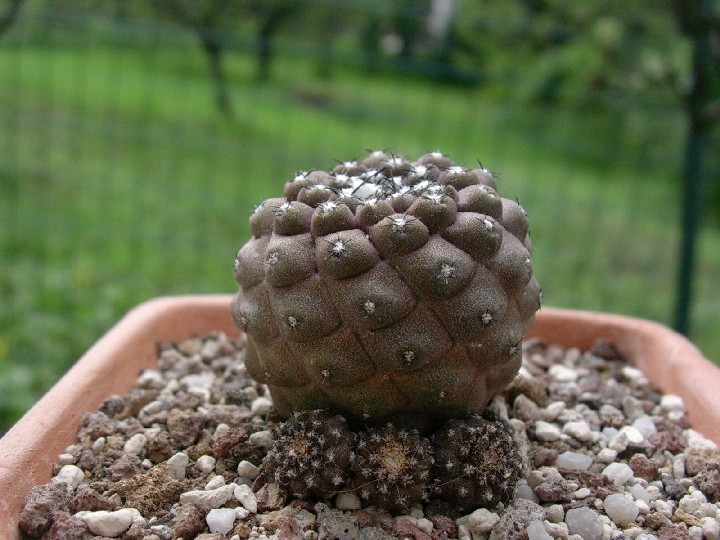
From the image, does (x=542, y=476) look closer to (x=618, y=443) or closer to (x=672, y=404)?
(x=618, y=443)

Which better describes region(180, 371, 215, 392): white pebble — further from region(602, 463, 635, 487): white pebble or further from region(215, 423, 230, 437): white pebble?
region(602, 463, 635, 487): white pebble

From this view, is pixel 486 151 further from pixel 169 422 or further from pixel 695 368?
pixel 169 422

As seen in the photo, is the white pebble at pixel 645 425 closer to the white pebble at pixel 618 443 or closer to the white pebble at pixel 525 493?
the white pebble at pixel 618 443

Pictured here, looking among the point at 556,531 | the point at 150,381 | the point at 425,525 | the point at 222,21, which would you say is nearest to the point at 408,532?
the point at 425,525

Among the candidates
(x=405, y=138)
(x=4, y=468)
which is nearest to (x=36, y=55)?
(x=405, y=138)

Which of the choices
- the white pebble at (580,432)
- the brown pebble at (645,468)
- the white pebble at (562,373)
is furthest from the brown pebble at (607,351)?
the brown pebble at (645,468)
